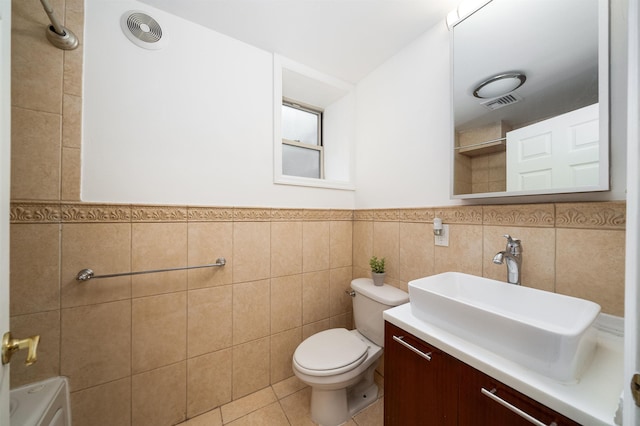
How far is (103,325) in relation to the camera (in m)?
1.12

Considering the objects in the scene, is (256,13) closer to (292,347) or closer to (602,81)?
(602,81)

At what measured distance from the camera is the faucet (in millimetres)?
945

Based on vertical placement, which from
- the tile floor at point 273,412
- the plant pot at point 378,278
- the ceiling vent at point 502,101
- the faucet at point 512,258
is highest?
the ceiling vent at point 502,101

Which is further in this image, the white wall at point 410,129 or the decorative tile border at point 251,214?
the decorative tile border at point 251,214

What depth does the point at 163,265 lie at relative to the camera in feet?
4.13

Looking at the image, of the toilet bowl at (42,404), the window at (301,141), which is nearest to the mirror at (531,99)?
the window at (301,141)

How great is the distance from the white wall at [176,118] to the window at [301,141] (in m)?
0.45

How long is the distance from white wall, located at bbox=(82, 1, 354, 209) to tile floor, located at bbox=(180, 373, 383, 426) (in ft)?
4.21

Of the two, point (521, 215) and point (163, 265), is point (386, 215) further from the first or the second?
point (163, 265)

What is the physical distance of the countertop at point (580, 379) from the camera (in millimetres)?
512

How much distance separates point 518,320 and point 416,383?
440 millimetres

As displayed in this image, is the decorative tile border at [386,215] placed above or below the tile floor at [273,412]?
above

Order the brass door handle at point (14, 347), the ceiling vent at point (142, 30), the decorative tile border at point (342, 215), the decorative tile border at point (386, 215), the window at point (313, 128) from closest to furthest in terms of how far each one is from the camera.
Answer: the brass door handle at point (14, 347) → the ceiling vent at point (142, 30) → the decorative tile border at point (386, 215) → the window at point (313, 128) → the decorative tile border at point (342, 215)

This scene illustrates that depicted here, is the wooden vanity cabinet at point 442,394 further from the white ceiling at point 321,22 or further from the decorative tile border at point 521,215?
the white ceiling at point 321,22
